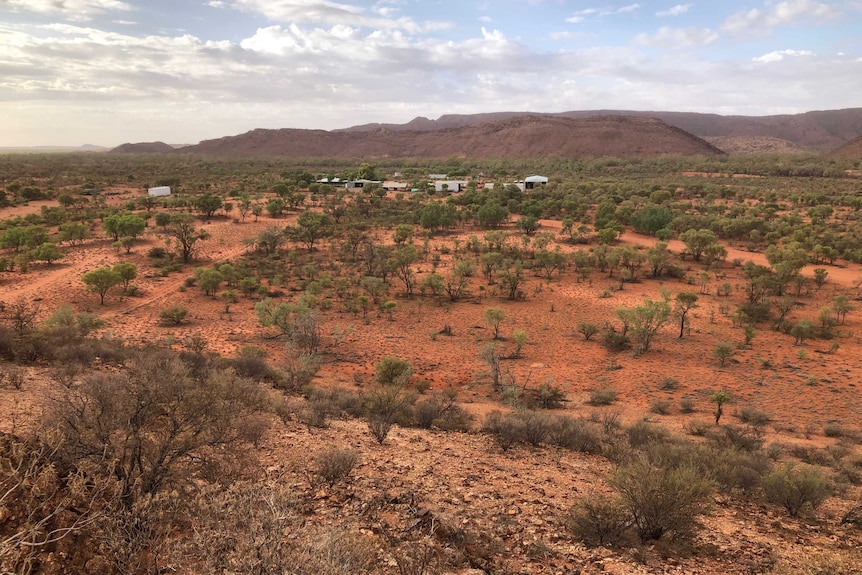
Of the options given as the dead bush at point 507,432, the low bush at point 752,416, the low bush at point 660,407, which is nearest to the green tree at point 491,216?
the low bush at point 660,407

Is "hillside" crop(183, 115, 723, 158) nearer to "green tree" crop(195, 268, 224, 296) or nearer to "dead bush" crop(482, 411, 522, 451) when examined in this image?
"green tree" crop(195, 268, 224, 296)

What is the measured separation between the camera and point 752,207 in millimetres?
49469

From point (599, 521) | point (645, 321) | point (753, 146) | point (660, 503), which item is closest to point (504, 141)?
point (753, 146)

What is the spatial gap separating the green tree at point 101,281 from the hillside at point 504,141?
375 ft

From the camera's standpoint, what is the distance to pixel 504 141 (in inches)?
5423

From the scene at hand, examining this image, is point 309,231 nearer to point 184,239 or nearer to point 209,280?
point 184,239

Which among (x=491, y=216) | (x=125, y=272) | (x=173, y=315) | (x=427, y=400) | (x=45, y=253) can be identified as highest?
(x=491, y=216)

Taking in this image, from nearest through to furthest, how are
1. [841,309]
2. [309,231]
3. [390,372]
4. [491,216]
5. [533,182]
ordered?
[390,372], [841,309], [309,231], [491,216], [533,182]

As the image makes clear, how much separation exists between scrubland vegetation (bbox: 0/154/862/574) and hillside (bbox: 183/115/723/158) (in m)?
89.0

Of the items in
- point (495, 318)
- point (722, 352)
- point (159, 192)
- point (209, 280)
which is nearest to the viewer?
point (722, 352)

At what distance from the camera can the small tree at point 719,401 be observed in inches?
525

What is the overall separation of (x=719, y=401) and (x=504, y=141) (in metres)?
133

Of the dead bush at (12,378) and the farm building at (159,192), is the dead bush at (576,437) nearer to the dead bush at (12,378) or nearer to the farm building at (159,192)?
the dead bush at (12,378)

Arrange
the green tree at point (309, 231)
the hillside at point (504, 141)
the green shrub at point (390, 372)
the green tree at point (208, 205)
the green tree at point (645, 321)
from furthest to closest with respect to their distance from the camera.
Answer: the hillside at point (504, 141) < the green tree at point (208, 205) < the green tree at point (309, 231) < the green tree at point (645, 321) < the green shrub at point (390, 372)
